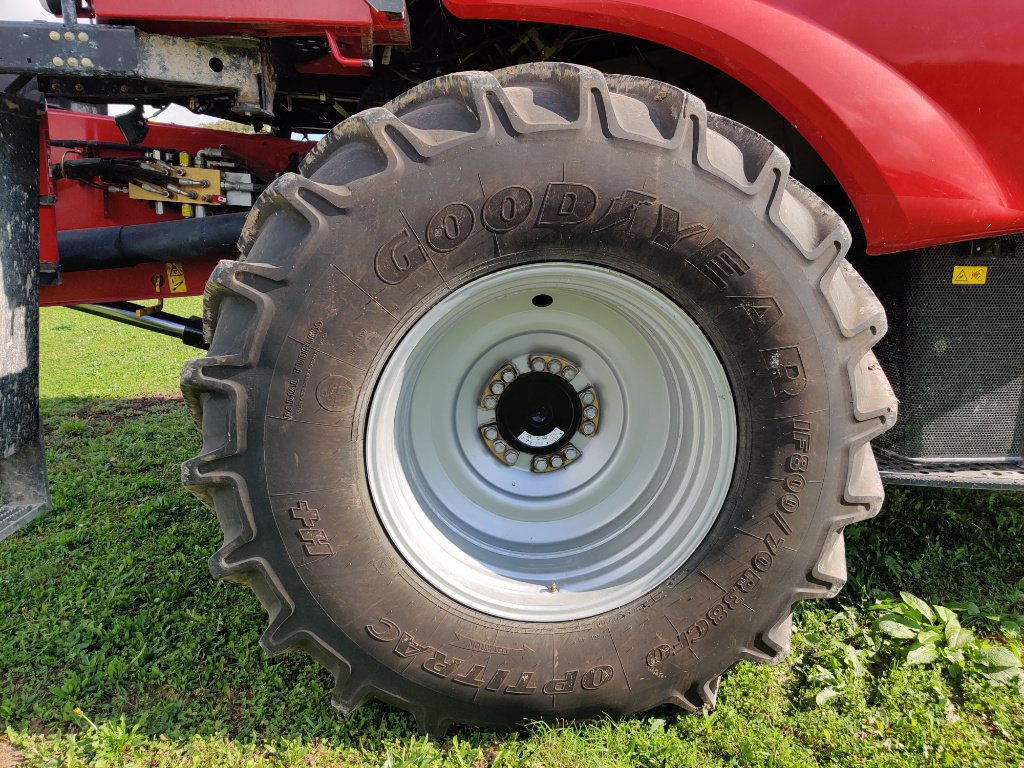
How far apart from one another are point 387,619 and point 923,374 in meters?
1.70

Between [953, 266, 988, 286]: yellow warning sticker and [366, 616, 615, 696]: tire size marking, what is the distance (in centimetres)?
149

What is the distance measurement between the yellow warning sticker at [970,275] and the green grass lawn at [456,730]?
41.2 inches

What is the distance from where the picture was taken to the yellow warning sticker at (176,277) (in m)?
2.71

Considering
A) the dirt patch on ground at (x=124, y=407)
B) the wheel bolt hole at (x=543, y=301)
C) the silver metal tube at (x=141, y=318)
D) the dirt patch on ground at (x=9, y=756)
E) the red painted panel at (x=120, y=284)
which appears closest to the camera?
the dirt patch on ground at (x=9, y=756)

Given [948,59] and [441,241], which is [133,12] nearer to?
[441,241]

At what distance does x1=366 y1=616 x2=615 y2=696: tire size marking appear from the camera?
5.57ft

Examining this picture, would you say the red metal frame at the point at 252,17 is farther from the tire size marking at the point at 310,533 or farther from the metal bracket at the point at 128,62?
the tire size marking at the point at 310,533

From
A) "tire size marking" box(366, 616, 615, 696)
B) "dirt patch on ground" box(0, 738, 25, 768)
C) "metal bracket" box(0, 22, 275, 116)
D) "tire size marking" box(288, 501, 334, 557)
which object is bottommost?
"dirt patch on ground" box(0, 738, 25, 768)

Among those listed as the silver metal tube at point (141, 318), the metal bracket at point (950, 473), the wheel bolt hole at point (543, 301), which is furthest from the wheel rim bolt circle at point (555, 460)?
the silver metal tube at point (141, 318)

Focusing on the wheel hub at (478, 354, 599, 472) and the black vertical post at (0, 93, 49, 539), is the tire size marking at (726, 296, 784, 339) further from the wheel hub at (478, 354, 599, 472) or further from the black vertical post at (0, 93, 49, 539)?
the black vertical post at (0, 93, 49, 539)

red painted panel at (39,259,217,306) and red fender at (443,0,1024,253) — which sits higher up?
red fender at (443,0,1024,253)

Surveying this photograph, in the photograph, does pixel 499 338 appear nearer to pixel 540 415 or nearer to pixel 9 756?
pixel 540 415

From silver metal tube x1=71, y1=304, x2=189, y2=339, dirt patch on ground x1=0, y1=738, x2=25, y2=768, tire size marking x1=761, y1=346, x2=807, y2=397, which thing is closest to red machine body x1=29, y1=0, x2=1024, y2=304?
tire size marking x1=761, y1=346, x2=807, y2=397

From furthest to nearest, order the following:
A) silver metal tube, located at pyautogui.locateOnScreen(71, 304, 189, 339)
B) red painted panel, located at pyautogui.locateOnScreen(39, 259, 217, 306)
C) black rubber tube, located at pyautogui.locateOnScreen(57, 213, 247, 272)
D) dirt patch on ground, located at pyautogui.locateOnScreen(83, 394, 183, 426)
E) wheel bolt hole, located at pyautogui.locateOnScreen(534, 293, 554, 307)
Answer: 1. dirt patch on ground, located at pyautogui.locateOnScreen(83, 394, 183, 426)
2. silver metal tube, located at pyautogui.locateOnScreen(71, 304, 189, 339)
3. red painted panel, located at pyautogui.locateOnScreen(39, 259, 217, 306)
4. black rubber tube, located at pyautogui.locateOnScreen(57, 213, 247, 272)
5. wheel bolt hole, located at pyautogui.locateOnScreen(534, 293, 554, 307)
